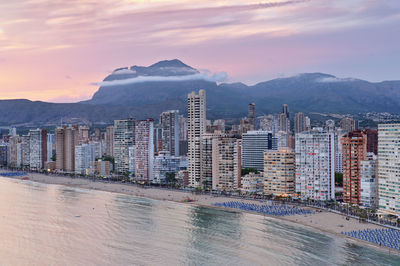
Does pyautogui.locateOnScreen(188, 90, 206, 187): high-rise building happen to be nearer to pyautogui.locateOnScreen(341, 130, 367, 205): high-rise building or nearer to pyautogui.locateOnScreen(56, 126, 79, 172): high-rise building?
pyautogui.locateOnScreen(341, 130, 367, 205): high-rise building

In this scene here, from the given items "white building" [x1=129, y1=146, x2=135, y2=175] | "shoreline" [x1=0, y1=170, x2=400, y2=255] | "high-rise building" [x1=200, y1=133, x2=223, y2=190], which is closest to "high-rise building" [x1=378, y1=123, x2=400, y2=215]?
"shoreline" [x1=0, y1=170, x2=400, y2=255]

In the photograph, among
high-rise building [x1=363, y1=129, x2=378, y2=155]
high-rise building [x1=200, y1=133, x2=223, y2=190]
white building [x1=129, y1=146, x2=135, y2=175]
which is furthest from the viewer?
white building [x1=129, y1=146, x2=135, y2=175]

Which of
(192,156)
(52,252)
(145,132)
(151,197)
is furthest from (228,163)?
(52,252)

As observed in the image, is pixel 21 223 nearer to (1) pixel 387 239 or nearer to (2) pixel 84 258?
(2) pixel 84 258

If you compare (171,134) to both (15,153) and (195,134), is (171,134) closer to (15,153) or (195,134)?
(195,134)

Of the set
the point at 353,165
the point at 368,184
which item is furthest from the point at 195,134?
the point at 368,184

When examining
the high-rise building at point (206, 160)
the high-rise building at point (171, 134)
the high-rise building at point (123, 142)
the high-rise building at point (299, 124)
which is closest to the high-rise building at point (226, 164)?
the high-rise building at point (206, 160)
